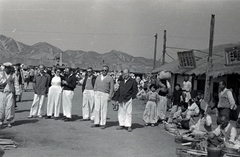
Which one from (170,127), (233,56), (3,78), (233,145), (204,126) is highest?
(233,56)

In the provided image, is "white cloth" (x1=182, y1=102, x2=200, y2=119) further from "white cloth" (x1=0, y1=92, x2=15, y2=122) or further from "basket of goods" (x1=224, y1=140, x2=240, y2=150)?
"white cloth" (x1=0, y1=92, x2=15, y2=122)

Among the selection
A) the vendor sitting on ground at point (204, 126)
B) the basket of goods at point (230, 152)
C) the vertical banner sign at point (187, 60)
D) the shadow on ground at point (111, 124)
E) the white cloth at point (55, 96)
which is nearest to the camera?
the basket of goods at point (230, 152)

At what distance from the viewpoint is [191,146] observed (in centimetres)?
743

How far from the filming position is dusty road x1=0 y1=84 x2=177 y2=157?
6520mm

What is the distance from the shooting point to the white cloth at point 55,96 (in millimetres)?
10773

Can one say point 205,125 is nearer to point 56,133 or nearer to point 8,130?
point 56,133

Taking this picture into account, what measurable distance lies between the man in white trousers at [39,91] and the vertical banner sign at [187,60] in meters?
11.0

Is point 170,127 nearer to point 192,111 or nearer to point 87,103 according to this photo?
point 192,111

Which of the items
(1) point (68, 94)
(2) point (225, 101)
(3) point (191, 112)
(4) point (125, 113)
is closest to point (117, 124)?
(4) point (125, 113)

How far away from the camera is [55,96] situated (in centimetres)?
1082

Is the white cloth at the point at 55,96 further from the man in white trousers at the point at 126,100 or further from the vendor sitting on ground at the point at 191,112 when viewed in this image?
the vendor sitting on ground at the point at 191,112

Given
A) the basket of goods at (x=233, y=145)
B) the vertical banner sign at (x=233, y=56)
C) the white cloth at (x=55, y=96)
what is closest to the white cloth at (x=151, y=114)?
the white cloth at (x=55, y=96)

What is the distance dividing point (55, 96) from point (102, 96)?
2010 mm

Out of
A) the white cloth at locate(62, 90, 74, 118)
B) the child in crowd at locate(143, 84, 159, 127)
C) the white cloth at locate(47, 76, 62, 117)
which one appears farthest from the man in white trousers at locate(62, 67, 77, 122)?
the child in crowd at locate(143, 84, 159, 127)
